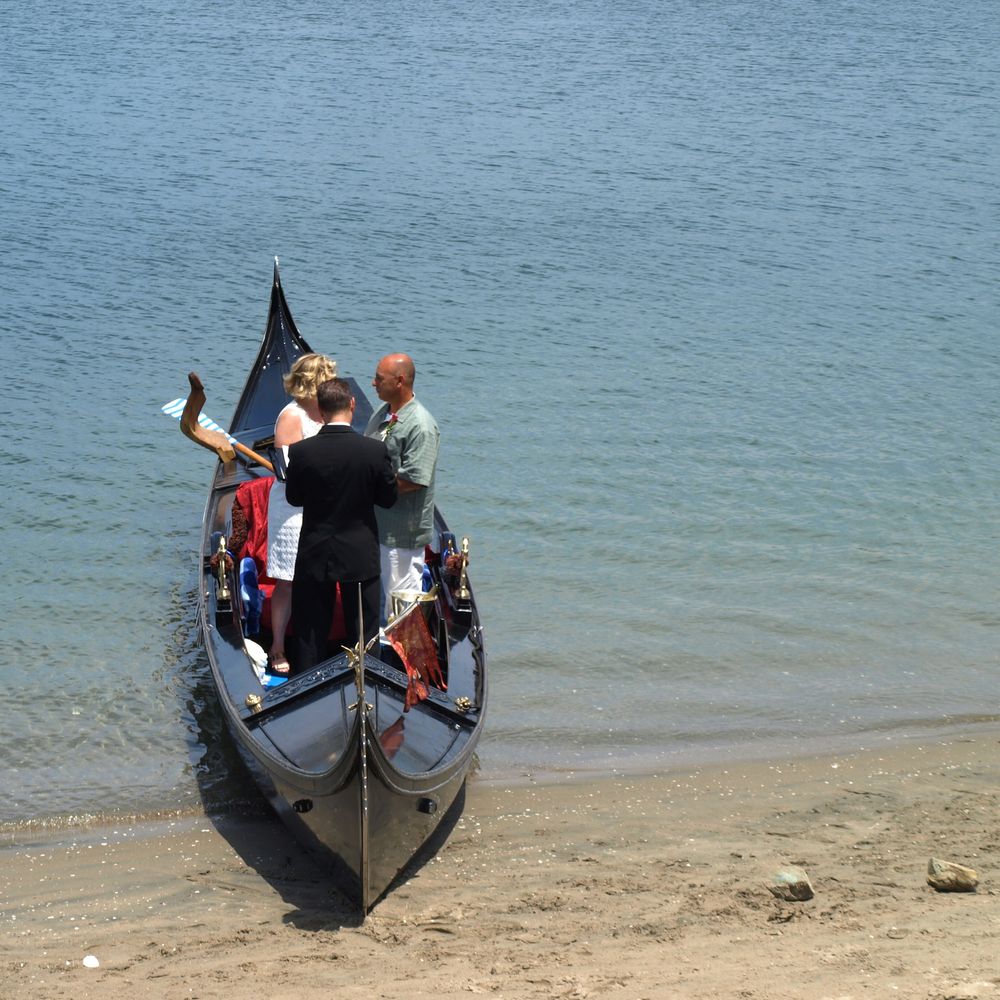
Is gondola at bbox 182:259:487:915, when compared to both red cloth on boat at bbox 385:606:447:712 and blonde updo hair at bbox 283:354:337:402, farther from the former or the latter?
blonde updo hair at bbox 283:354:337:402

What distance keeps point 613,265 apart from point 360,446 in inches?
458

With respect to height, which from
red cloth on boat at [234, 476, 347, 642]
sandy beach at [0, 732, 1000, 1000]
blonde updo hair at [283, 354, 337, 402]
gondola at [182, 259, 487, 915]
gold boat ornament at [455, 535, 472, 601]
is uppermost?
blonde updo hair at [283, 354, 337, 402]

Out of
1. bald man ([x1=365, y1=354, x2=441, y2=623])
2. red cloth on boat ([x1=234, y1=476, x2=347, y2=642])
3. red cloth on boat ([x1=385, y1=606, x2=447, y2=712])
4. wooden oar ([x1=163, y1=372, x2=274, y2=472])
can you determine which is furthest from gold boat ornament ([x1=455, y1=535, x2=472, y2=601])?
wooden oar ([x1=163, y1=372, x2=274, y2=472])

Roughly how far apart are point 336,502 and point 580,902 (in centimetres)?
198

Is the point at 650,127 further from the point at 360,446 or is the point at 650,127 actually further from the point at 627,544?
the point at 360,446

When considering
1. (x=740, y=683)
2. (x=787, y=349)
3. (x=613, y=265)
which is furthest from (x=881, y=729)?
(x=613, y=265)

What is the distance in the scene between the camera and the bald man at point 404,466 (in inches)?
235

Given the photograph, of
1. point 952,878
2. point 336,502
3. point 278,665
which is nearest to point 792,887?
point 952,878

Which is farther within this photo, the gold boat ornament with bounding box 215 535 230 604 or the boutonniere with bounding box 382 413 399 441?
the gold boat ornament with bounding box 215 535 230 604

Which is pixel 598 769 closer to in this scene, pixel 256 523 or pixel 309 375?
pixel 256 523

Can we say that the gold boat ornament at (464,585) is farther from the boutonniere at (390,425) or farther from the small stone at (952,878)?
the small stone at (952,878)

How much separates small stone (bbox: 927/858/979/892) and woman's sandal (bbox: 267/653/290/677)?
3.11 metres

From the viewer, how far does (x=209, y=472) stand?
10984 mm

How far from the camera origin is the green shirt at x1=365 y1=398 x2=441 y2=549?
600 cm
